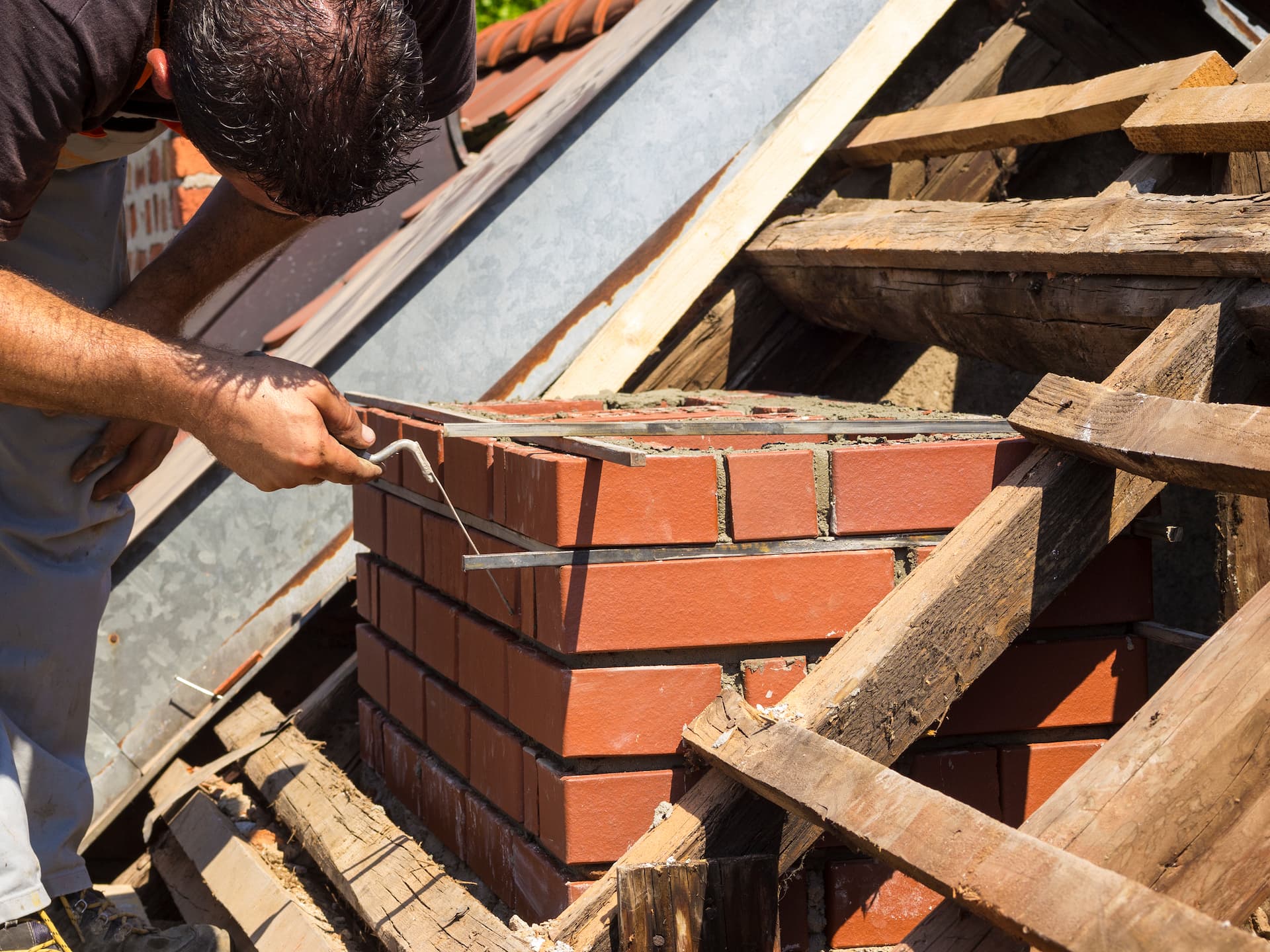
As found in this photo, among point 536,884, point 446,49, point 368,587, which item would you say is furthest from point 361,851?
point 446,49

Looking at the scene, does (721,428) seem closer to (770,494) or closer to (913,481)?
(770,494)

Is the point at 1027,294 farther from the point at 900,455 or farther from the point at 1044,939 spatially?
the point at 1044,939

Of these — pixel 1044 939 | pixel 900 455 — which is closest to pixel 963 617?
pixel 900 455

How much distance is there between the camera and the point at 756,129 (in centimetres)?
307

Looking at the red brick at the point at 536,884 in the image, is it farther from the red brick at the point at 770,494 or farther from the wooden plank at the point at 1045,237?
the wooden plank at the point at 1045,237

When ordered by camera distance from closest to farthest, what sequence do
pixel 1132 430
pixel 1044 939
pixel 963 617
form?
1. pixel 1044 939
2. pixel 1132 430
3. pixel 963 617

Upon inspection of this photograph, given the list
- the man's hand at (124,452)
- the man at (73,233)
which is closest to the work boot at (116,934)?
the man at (73,233)

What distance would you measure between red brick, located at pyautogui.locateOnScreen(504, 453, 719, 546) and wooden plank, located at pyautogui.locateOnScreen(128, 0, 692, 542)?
131cm

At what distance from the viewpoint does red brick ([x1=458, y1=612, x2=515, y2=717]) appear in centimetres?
203

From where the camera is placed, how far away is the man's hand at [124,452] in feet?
7.32

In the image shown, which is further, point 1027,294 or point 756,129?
point 756,129

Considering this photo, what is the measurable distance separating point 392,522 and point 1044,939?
5.72ft

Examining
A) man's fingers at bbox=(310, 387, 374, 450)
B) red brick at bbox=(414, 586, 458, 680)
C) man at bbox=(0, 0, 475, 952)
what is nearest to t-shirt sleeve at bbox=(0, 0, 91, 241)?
man at bbox=(0, 0, 475, 952)

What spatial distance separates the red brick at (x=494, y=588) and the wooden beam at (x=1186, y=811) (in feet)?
2.98
